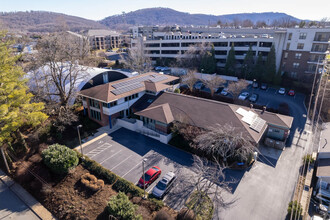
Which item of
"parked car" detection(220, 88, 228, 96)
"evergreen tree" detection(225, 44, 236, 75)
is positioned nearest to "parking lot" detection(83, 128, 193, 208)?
"parked car" detection(220, 88, 228, 96)

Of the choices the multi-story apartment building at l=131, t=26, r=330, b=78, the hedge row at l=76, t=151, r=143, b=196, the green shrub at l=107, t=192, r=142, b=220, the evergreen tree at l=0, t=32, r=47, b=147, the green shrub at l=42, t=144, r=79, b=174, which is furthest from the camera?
the multi-story apartment building at l=131, t=26, r=330, b=78

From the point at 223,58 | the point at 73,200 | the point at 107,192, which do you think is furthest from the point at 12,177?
the point at 223,58

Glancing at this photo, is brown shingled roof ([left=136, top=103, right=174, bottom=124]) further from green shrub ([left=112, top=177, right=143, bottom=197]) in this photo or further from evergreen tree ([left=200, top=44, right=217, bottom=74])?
evergreen tree ([left=200, top=44, right=217, bottom=74])

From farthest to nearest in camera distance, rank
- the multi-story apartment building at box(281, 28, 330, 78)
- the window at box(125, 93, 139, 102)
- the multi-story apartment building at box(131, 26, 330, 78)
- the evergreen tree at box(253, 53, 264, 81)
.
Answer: the evergreen tree at box(253, 53, 264, 81)
the multi-story apartment building at box(131, 26, 330, 78)
the multi-story apartment building at box(281, 28, 330, 78)
the window at box(125, 93, 139, 102)

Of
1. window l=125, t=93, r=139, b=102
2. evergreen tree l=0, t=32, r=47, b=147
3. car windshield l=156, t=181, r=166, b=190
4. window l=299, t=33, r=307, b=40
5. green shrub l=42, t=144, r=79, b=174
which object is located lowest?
car windshield l=156, t=181, r=166, b=190

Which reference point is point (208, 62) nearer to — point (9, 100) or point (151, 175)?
point (151, 175)
